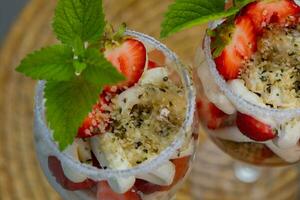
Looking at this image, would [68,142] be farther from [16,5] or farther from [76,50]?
[16,5]

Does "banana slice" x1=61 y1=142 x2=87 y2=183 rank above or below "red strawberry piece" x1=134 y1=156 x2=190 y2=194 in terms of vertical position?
above

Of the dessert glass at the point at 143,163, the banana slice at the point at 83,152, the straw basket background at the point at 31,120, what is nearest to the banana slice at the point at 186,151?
the dessert glass at the point at 143,163

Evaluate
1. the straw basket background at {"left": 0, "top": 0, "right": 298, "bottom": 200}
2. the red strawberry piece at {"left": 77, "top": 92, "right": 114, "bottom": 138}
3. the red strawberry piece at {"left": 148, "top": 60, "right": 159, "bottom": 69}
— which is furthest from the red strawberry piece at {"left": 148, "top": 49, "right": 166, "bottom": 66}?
the straw basket background at {"left": 0, "top": 0, "right": 298, "bottom": 200}

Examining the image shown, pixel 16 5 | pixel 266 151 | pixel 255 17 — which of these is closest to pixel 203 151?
pixel 266 151

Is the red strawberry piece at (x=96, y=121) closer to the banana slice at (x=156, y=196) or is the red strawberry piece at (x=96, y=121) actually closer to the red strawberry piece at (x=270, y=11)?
the banana slice at (x=156, y=196)

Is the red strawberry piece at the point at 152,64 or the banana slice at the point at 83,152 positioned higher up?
the red strawberry piece at the point at 152,64

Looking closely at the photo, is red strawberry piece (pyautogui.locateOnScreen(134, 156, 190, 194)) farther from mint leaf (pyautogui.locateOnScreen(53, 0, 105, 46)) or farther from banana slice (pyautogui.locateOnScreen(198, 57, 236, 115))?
mint leaf (pyautogui.locateOnScreen(53, 0, 105, 46))

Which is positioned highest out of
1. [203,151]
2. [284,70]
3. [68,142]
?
[68,142]
